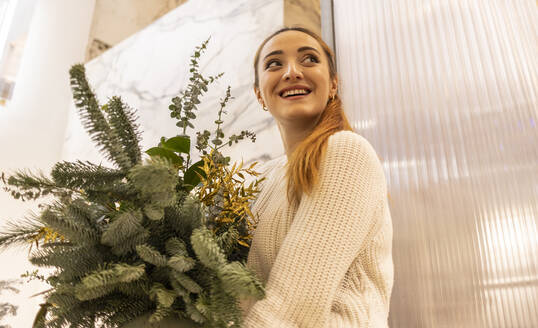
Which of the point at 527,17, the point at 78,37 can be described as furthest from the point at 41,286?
the point at 527,17

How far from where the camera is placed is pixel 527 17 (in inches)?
50.4

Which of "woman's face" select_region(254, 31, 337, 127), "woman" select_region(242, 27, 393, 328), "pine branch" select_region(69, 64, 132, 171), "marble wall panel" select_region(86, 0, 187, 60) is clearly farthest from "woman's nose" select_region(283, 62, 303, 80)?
"marble wall panel" select_region(86, 0, 187, 60)

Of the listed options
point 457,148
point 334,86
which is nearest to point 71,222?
point 334,86

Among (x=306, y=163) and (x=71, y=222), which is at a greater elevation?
(x=306, y=163)

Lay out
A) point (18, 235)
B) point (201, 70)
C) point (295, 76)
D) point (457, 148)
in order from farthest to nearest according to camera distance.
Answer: point (201, 70), point (457, 148), point (295, 76), point (18, 235)

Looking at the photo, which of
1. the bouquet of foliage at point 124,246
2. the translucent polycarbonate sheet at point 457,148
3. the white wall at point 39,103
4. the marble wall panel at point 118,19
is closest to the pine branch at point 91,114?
the bouquet of foliage at point 124,246

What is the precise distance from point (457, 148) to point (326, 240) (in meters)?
0.80

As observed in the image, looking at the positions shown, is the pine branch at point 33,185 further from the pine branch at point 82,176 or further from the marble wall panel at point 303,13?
the marble wall panel at point 303,13

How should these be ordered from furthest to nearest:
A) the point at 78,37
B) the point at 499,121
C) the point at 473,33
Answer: the point at 78,37, the point at 473,33, the point at 499,121

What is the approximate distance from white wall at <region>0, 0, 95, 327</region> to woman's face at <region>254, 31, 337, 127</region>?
1.77 m

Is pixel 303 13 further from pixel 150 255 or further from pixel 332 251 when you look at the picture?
pixel 150 255

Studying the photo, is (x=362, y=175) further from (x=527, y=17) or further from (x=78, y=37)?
(x=78, y=37)

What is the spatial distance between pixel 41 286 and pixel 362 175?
2.09 meters

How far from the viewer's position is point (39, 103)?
94.4 inches
